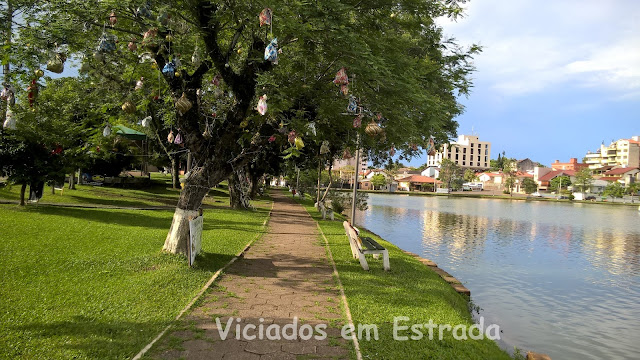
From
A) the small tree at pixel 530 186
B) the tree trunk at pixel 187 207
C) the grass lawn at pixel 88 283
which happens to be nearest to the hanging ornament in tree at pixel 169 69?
the tree trunk at pixel 187 207

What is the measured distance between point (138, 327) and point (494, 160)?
645 feet

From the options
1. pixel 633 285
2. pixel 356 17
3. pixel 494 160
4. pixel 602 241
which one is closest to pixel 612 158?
pixel 494 160

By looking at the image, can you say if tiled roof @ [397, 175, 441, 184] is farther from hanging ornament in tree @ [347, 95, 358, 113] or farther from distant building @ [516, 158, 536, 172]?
hanging ornament in tree @ [347, 95, 358, 113]

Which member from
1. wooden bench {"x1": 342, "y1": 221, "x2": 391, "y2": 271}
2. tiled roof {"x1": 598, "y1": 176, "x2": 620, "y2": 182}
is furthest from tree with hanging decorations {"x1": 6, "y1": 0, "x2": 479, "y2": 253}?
tiled roof {"x1": 598, "y1": 176, "x2": 620, "y2": 182}

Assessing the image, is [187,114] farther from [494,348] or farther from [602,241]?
[602,241]

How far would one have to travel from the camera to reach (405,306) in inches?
252

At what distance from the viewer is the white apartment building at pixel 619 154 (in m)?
128

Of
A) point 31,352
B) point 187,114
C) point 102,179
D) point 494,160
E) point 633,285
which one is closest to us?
point 31,352

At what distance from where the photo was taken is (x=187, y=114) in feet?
26.9

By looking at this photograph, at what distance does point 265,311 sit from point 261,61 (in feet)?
13.9

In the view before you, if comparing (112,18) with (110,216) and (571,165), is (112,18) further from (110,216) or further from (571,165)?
(571,165)

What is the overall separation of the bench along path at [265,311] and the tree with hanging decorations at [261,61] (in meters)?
2.04

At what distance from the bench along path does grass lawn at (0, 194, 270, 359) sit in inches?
15.0

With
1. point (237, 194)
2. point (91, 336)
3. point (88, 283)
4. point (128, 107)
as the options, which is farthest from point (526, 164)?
point (91, 336)
